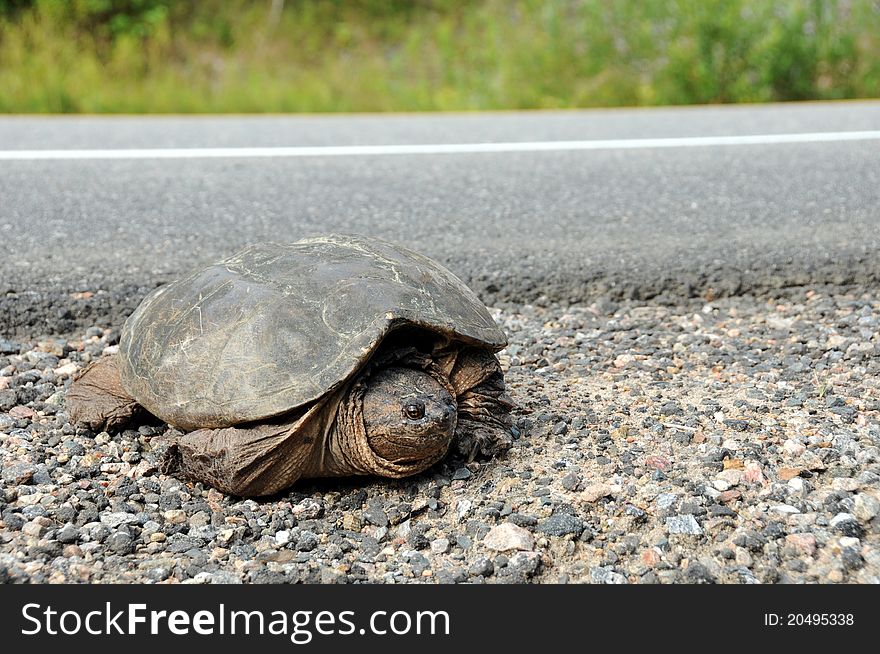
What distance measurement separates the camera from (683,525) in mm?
2086

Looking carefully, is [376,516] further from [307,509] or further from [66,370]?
[66,370]

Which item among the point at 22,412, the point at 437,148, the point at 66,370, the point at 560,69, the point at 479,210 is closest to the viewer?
the point at 22,412

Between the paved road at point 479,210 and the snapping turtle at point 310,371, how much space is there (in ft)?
3.07

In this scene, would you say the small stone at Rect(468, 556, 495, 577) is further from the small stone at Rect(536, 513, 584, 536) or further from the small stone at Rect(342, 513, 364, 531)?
the small stone at Rect(342, 513, 364, 531)

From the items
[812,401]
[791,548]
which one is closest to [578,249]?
[812,401]

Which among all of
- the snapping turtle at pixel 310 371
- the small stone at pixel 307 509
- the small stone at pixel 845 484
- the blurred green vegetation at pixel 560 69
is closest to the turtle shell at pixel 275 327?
the snapping turtle at pixel 310 371

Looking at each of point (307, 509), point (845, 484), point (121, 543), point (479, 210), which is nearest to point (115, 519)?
point (121, 543)

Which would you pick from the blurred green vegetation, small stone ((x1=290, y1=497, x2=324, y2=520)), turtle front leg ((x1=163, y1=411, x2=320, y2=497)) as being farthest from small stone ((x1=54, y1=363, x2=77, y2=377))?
Result: the blurred green vegetation

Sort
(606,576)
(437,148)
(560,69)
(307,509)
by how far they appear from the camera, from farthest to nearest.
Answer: (560,69), (437,148), (307,509), (606,576)

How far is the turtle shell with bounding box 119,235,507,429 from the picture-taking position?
2.21m

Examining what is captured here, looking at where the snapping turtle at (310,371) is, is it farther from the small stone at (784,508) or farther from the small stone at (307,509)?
the small stone at (784,508)

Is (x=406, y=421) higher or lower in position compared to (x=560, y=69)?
higher

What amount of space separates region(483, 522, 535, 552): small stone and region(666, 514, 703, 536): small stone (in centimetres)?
33

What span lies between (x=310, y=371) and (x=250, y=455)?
27 cm
